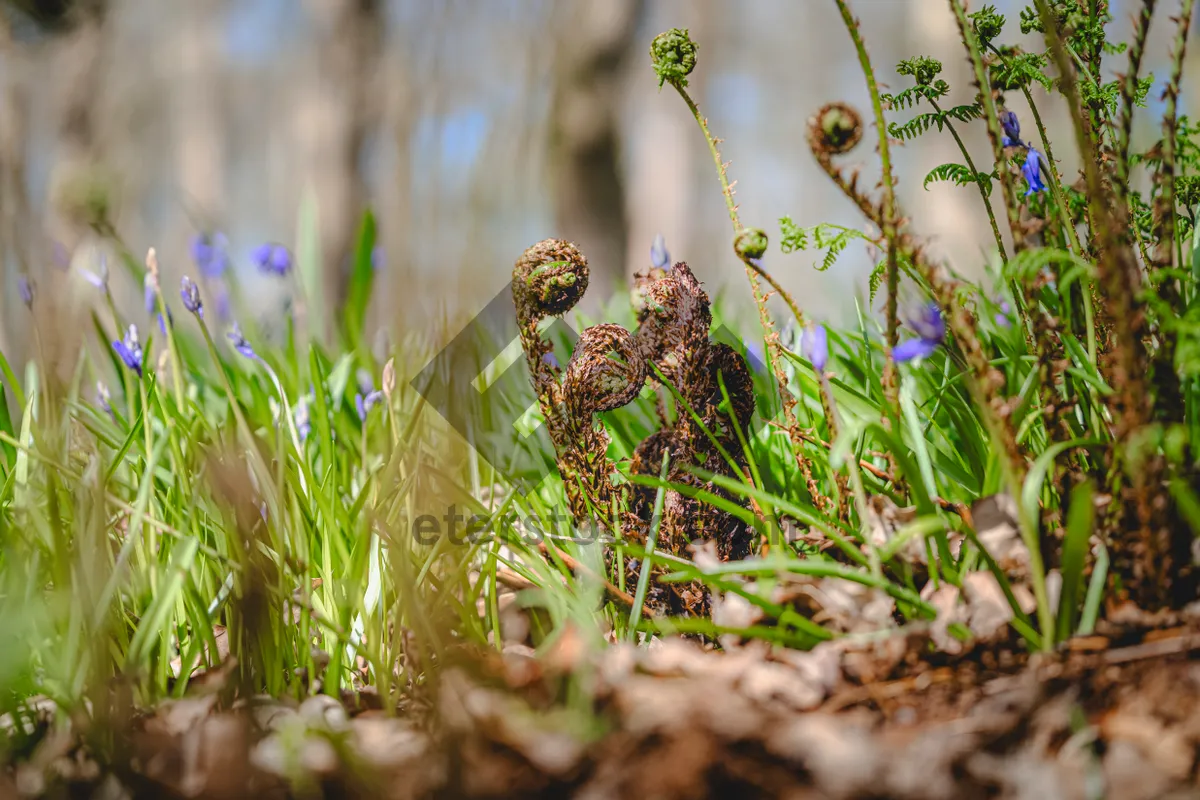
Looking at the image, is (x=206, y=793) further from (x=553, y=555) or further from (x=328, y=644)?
(x=553, y=555)

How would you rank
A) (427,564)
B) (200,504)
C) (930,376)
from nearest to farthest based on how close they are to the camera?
(427,564)
(200,504)
(930,376)

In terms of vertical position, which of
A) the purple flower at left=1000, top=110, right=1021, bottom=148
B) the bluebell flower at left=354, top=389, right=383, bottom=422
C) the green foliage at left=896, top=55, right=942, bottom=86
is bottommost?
the bluebell flower at left=354, top=389, right=383, bottom=422

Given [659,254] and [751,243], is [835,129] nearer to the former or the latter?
[751,243]

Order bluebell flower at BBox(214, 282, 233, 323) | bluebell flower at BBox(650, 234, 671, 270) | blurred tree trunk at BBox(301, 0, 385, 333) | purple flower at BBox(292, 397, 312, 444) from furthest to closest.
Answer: blurred tree trunk at BBox(301, 0, 385, 333) → bluebell flower at BBox(214, 282, 233, 323) → purple flower at BBox(292, 397, 312, 444) → bluebell flower at BBox(650, 234, 671, 270)

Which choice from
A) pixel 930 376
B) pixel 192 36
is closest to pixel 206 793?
pixel 930 376

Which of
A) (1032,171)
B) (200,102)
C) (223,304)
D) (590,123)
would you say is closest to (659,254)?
(1032,171)

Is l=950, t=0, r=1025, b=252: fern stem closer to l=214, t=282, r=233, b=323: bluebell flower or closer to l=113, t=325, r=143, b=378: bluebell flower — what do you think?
l=113, t=325, r=143, b=378: bluebell flower

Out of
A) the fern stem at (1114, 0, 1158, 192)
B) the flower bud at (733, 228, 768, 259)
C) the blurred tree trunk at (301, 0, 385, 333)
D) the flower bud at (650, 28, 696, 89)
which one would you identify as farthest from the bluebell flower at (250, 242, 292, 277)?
the blurred tree trunk at (301, 0, 385, 333)
